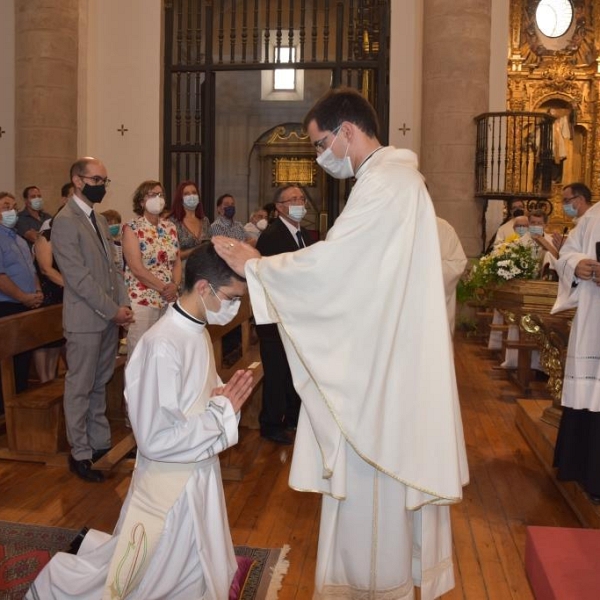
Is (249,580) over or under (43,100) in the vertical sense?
under

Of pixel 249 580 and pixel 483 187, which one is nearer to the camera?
pixel 249 580

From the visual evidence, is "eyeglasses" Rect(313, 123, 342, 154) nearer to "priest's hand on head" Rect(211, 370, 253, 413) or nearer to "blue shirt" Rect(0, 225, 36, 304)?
"priest's hand on head" Rect(211, 370, 253, 413)

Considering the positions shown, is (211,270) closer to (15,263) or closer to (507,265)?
(15,263)

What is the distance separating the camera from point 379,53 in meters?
11.0

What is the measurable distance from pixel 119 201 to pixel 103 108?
1.39 m

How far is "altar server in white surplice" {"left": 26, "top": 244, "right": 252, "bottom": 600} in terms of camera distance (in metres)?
Result: 2.73

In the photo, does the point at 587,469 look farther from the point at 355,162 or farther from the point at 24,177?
the point at 24,177

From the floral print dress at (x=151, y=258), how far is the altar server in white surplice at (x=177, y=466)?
2.74m

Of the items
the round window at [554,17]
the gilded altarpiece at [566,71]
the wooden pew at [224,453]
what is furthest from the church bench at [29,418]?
the round window at [554,17]

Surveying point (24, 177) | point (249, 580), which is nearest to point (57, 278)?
point (249, 580)

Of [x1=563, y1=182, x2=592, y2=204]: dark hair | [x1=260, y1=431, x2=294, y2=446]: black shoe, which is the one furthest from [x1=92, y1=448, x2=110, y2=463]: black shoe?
[x1=563, y1=182, x2=592, y2=204]: dark hair

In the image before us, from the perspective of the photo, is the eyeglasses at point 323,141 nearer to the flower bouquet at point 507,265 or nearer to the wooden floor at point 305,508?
the wooden floor at point 305,508

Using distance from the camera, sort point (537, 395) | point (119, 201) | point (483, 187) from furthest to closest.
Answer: point (119, 201) < point (483, 187) < point (537, 395)

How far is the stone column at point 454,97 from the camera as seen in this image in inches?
407
